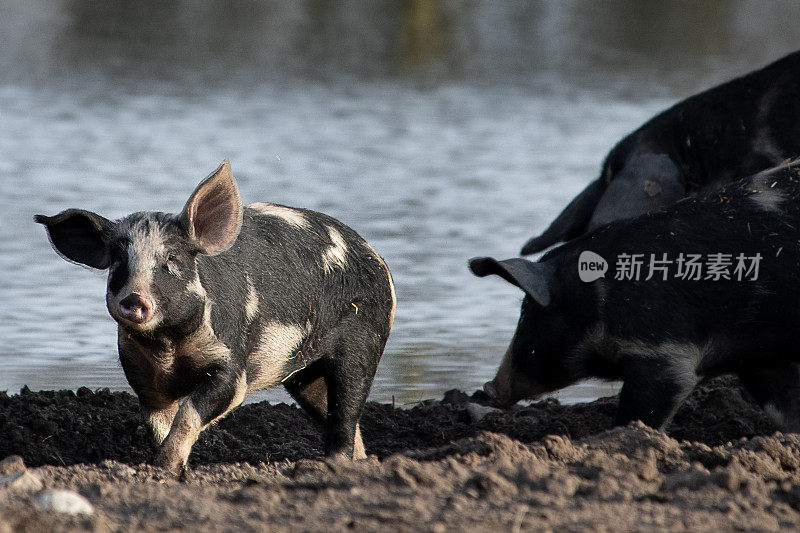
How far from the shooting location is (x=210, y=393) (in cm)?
470

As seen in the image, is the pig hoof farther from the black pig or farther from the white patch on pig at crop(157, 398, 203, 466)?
the black pig

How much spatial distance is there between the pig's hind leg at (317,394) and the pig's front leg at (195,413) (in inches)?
28.1

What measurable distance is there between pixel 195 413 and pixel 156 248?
2.04 ft

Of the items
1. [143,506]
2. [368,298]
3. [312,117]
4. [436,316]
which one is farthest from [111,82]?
[143,506]

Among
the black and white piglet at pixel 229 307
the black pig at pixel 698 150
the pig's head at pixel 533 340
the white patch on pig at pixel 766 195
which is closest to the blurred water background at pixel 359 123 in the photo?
the black and white piglet at pixel 229 307

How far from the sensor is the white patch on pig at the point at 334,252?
17.7ft

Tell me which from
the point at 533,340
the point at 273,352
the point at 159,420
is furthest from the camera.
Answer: the point at 533,340

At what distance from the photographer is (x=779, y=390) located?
19.0 feet

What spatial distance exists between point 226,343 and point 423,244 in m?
4.73

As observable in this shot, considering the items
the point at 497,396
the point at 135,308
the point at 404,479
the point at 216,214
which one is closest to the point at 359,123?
the point at 497,396

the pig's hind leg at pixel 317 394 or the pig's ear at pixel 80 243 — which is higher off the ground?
the pig's ear at pixel 80 243

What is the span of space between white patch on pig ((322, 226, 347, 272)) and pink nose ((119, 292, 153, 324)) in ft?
3.68

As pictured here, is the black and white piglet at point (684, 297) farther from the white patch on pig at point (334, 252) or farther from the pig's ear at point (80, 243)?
the pig's ear at point (80, 243)

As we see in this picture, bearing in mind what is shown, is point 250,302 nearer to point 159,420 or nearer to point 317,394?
point 159,420
